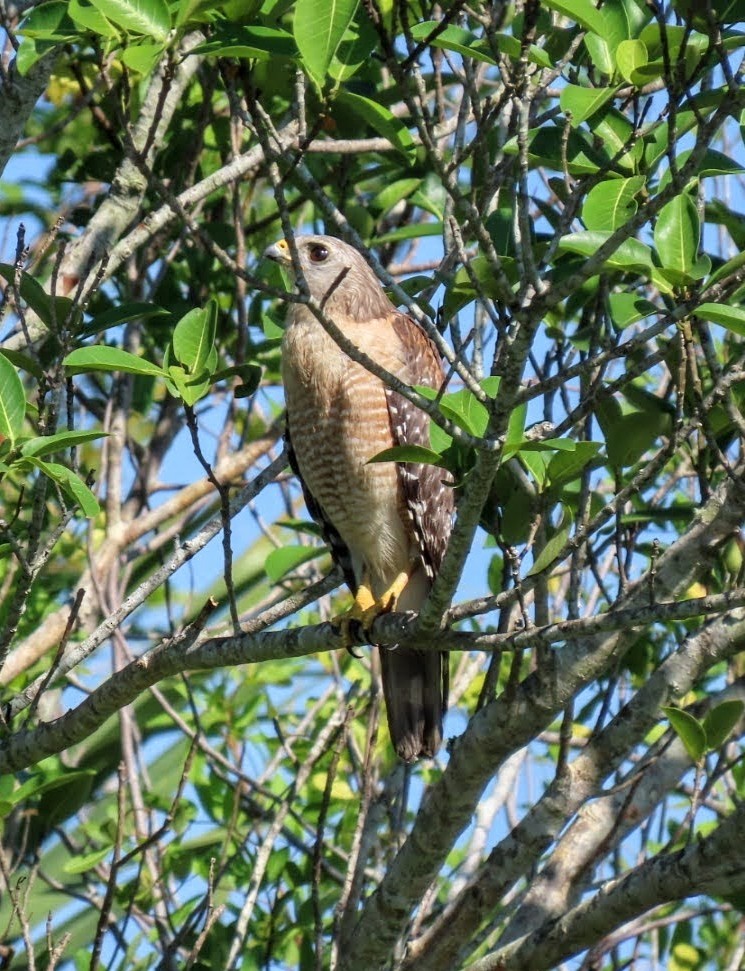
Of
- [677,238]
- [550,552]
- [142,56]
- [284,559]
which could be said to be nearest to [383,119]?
[142,56]

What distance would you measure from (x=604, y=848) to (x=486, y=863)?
0.35 meters

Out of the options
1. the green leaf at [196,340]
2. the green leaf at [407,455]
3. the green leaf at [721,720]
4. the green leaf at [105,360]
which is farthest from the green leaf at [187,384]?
the green leaf at [721,720]

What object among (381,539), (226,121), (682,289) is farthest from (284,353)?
(682,289)

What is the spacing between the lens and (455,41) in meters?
3.04

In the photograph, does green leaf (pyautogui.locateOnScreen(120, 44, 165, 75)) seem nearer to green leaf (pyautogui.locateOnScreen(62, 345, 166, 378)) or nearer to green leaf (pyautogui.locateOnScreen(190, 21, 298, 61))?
green leaf (pyautogui.locateOnScreen(190, 21, 298, 61))

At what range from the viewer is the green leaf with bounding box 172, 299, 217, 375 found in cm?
331

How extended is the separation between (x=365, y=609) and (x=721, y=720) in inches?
56.4

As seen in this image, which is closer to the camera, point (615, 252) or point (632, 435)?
point (615, 252)

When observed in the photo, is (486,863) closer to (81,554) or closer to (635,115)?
(635,115)

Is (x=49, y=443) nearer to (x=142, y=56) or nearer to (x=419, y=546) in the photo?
→ (x=142, y=56)

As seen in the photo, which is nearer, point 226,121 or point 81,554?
point 226,121

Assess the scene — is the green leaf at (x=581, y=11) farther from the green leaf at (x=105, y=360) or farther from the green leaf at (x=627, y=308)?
the green leaf at (x=105, y=360)

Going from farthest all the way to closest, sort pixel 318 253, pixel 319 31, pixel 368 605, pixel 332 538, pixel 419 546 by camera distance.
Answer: pixel 318 253
pixel 332 538
pixel 419 546
pixel 368 605
pixel 319 31

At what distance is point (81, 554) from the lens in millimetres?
5926
